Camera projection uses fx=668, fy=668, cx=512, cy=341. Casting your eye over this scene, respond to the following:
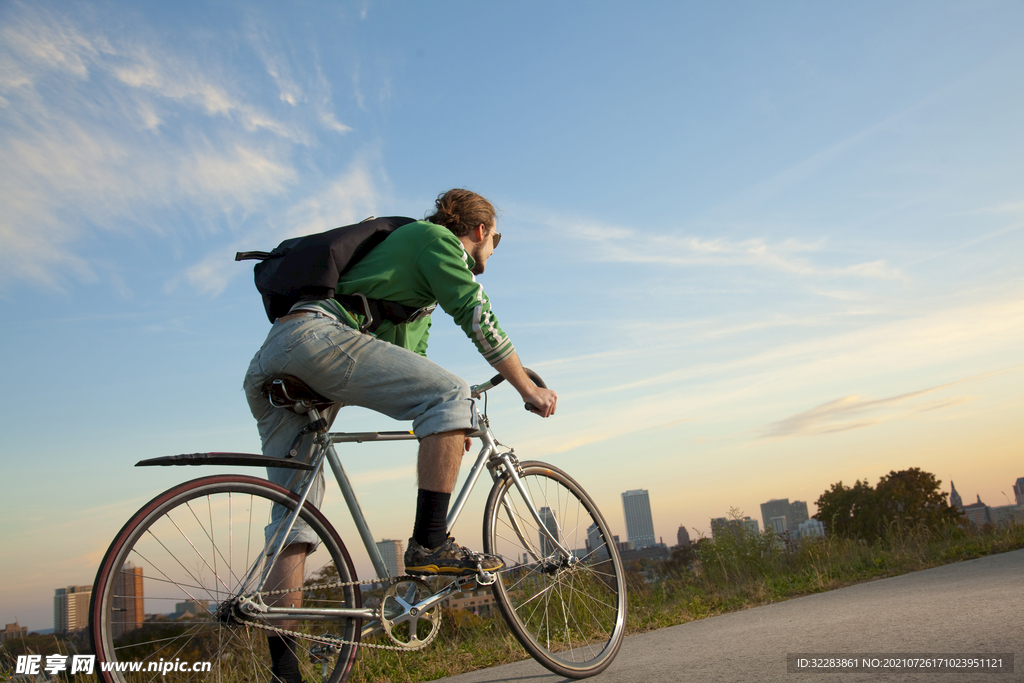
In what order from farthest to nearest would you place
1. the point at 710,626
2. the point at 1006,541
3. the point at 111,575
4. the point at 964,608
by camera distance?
1. the point at 1006,541
2. the point at 710,626
3. the point at 964,608
4. the point at 111,575

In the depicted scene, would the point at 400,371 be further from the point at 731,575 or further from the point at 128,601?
the point at 731,575

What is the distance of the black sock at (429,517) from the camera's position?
247cm

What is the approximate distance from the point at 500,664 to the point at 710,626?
131 centimetres

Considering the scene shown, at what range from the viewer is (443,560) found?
8.04ft

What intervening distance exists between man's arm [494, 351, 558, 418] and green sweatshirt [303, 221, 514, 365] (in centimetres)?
5

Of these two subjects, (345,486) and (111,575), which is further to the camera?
(345,486)

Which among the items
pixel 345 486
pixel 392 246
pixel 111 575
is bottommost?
pixel 111 575

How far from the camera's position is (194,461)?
6.85 ft

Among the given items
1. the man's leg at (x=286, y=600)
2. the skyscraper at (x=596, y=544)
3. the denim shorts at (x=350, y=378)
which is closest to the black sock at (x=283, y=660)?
the man's leg at (x=286, y=600)

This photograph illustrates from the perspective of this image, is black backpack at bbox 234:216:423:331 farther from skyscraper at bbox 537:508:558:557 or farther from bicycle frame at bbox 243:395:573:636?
skyscraper at bbox 537:508:558:557

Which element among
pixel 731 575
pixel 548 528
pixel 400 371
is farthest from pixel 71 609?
pixel 731 575

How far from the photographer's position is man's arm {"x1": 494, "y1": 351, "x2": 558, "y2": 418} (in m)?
2.69

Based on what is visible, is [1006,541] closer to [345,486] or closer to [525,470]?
[525,470]

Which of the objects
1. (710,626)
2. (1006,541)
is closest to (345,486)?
(710,626)
